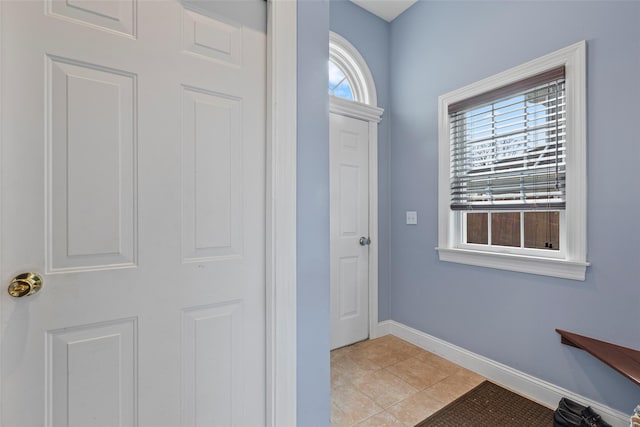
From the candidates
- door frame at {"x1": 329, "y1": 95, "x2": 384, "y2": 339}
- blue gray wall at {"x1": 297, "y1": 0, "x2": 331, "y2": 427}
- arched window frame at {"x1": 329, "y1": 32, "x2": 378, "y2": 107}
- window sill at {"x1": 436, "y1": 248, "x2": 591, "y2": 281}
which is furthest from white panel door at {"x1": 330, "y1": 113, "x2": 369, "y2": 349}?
blue gray wall at {"x1": 297, "y1": 0, "x2": 331, "y2": 427}

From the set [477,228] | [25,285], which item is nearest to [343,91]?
[477,228]

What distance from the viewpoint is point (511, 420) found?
160cm

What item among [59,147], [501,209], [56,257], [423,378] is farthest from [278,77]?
[423,378]

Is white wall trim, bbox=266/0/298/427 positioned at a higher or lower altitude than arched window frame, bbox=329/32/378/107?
lower

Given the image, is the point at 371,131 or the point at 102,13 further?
the point at 371,131

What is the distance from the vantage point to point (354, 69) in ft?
→ 8.70

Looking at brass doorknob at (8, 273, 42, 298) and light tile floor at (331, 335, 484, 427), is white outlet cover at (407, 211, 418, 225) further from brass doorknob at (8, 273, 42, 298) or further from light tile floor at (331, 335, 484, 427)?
brass doorknob at (8, 273, 42, 298)

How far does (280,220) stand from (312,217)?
6.1 inches

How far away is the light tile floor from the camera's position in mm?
1642

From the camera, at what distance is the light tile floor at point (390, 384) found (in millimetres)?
1642

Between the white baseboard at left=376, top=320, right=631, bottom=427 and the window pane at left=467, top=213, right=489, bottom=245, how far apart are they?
0.84 m

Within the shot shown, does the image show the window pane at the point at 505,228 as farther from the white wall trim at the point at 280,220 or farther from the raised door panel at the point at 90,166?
the raised door panel at the point at 90,166

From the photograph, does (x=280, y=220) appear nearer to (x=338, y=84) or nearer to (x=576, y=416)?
(x=576, y=416)

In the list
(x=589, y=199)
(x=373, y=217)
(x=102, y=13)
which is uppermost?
(x=102, y=13)
